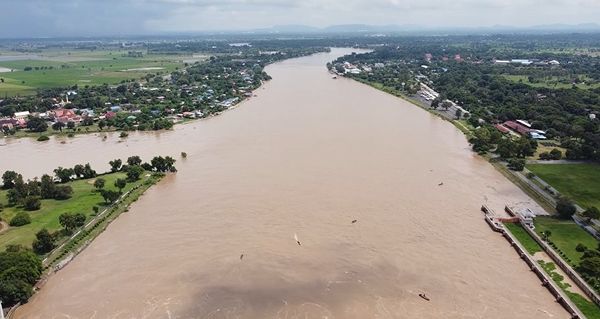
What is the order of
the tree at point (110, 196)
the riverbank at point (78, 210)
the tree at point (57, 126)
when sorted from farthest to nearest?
1. the tree at point (57, 126)
2. the tree at point (110, 196)
3. the riverbank at point (78, 210)

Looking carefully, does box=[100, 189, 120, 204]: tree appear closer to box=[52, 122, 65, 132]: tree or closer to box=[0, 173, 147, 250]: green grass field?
box=[0, 173, 147, 250]: green grass field

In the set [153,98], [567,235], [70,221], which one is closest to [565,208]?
[567,235]

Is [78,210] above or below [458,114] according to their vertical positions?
above

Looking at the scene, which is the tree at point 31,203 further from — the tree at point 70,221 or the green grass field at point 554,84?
the green grass field at point 554,84

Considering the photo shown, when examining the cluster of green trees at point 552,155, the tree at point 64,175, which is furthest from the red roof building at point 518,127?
the tree at point 64,175

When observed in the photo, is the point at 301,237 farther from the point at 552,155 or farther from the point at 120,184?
the point at 552,155

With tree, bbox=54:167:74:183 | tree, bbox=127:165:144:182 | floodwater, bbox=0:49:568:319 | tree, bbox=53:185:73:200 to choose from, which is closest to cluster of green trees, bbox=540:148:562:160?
floodwater, bbox=0:49:568:319

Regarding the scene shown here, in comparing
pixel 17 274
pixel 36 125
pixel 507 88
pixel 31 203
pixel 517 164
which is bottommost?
pixel 507 88
